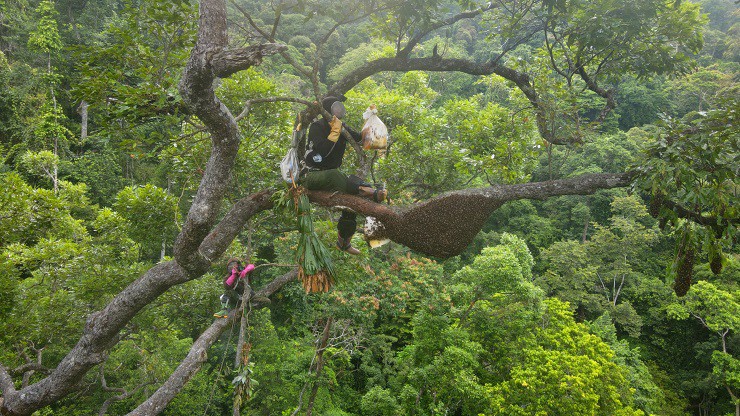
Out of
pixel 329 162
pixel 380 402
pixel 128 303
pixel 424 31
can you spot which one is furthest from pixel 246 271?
pixel 380 402

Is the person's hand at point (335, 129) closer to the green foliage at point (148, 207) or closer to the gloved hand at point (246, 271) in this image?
the gloved hand at point (246, 271)

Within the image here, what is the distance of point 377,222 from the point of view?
2904 mm

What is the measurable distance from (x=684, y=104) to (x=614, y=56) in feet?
106

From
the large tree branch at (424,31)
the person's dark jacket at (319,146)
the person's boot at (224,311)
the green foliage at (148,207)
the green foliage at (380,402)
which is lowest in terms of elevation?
the green foliage at (380,402)

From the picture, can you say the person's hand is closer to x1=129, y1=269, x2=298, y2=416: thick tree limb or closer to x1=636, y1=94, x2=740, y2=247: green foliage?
x1=636, y1=94, x2=740, y2=247: green foliage

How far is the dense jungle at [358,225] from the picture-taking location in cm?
296

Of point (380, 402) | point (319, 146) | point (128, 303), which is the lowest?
point (380, 402)

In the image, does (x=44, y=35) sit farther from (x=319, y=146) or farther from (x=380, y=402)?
(x=319, y=146)

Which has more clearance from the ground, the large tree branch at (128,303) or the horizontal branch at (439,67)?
the horizontal branch at (439,67)

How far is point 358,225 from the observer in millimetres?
5797

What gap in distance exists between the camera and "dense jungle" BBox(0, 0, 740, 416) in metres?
2.96

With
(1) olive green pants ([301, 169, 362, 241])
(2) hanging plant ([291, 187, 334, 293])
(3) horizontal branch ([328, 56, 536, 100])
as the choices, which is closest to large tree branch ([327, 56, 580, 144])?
(3) horizontal branch ([328, 56, 536, 100])

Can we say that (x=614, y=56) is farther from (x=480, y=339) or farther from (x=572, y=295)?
(x=572, y=295)

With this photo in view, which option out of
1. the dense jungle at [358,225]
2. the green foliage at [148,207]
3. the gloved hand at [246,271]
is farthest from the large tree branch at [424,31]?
the green foliage at [148,207]
